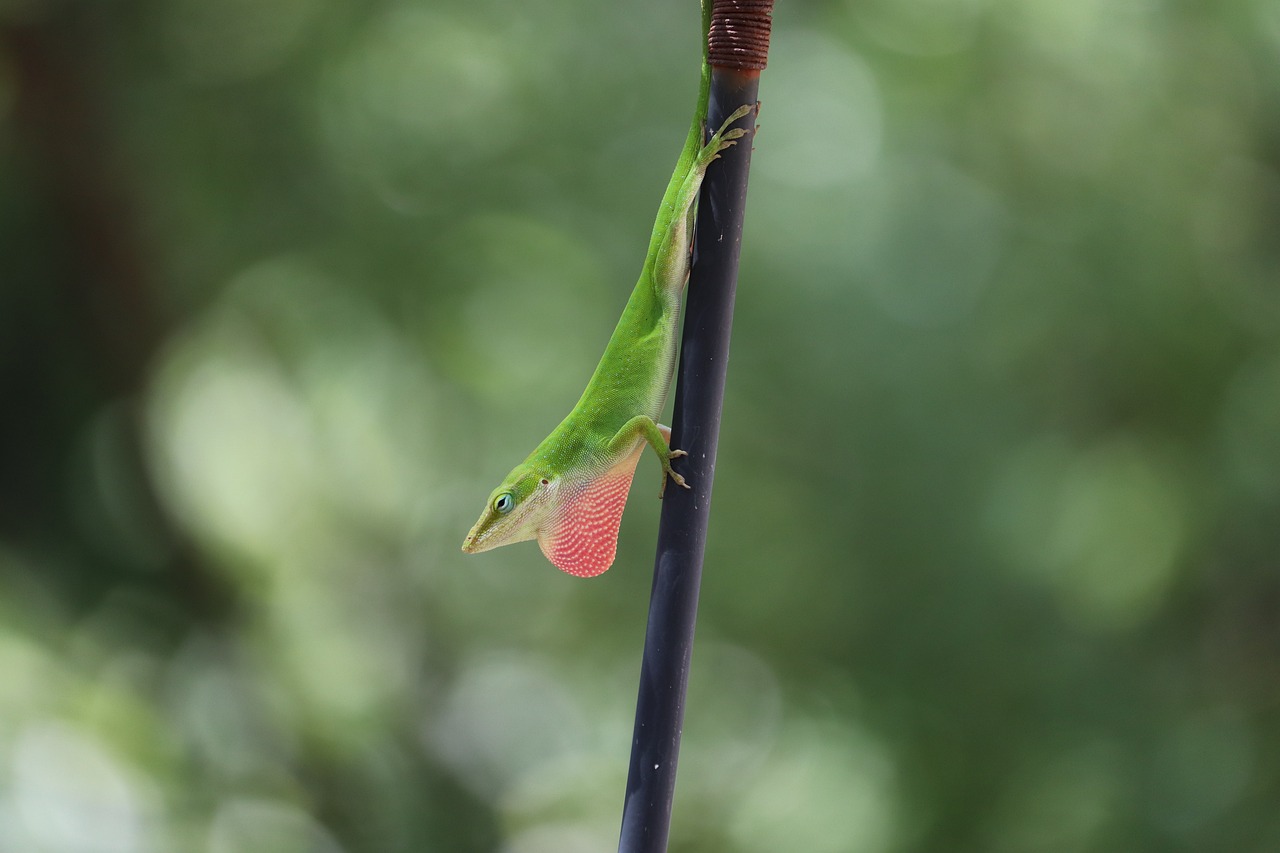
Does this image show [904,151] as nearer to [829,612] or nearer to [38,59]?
[829,612]

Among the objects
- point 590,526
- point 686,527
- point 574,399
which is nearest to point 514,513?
point 590,526

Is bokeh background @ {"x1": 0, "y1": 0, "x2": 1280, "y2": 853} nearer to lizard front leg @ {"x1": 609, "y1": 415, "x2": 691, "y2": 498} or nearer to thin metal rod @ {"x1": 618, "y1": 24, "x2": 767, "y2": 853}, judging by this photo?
lizard front leg @ {"x1": 609, "y1": 415, "x2": 691, "y2": 498}

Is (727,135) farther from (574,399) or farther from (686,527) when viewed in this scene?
(574,399)

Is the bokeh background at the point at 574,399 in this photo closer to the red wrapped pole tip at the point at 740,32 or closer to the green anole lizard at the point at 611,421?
the green anole lizard at the point at 611,421

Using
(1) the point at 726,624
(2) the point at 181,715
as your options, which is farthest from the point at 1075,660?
(2) the point at 181,715

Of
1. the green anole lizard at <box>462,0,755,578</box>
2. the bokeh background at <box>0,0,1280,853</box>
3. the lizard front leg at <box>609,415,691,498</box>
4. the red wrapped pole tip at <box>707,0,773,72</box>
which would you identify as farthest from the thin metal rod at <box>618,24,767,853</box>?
the bokeh background at <box>0,0,1280,853</box>

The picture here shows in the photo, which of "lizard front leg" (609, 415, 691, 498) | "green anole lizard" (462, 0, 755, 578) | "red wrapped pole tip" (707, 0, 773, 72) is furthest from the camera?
"green anole lizard" (462, 0, 755, 578)

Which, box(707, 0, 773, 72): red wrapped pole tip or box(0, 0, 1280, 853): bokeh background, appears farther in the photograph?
box(0, 0, 1280, 853): bokeh background

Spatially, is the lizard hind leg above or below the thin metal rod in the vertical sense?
above
